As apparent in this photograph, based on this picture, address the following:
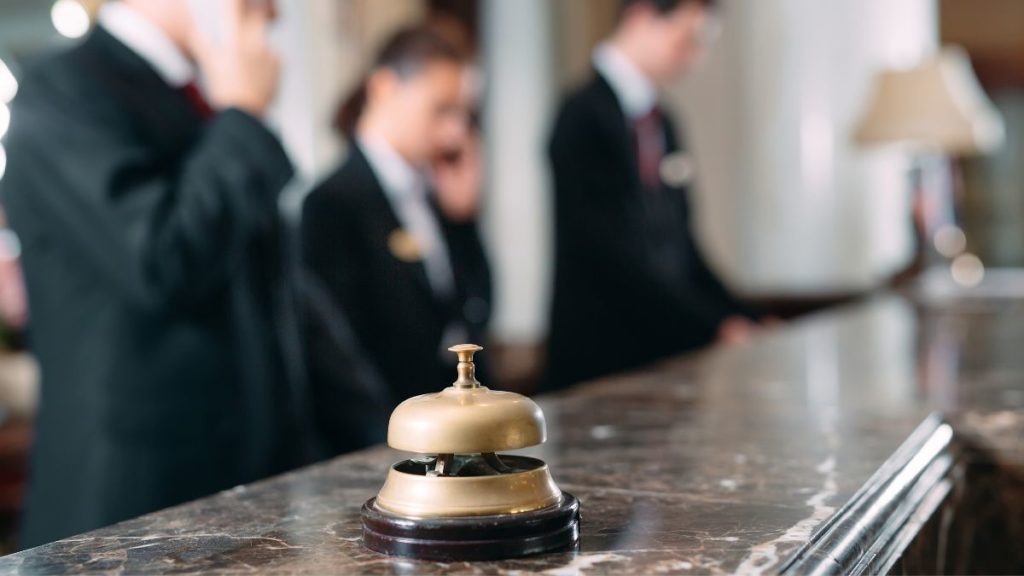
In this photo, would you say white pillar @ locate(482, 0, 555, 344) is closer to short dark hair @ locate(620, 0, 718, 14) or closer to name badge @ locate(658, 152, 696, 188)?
name badge @ locate(658, 152, 696, 188)

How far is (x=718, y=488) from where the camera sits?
1.21 metres

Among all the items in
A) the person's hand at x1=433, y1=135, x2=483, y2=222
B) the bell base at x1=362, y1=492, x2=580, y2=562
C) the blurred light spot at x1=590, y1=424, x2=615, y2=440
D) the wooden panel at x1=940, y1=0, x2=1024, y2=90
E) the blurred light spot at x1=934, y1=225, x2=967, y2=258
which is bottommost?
the blurred light spot at x1=934, y1=225, x2=967, y2=258

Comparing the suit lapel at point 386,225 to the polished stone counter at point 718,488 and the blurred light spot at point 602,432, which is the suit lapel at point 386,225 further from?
the blurred light spot at point 602,432

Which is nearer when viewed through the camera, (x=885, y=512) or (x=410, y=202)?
(x=885, y=512)

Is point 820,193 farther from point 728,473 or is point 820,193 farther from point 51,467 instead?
point 728,473

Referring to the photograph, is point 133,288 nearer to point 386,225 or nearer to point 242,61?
point 242,61

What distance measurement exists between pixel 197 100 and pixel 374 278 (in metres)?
0.78

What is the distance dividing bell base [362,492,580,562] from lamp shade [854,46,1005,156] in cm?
480

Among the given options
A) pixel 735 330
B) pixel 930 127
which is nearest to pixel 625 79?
pixel 735 330

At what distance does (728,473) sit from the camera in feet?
4.23

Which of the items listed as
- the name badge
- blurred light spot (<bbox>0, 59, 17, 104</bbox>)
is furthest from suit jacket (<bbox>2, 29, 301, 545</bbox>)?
blurred light spot (<bbox>0, 59, 17, 104</bbox>)

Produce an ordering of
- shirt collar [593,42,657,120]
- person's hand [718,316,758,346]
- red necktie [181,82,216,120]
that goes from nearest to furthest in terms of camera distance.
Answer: red necktie [181,82,216,120]
person's hand [718,316,758,346]
shirt collar [593,42,657,120]

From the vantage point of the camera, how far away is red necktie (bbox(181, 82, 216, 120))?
2197 mm

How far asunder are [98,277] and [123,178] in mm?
171
